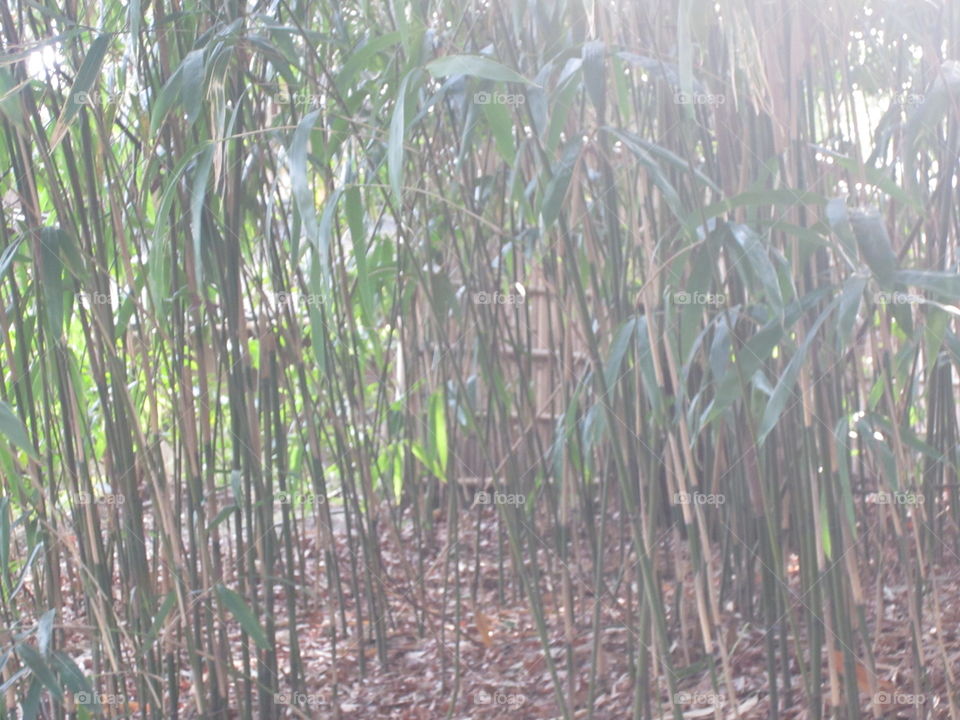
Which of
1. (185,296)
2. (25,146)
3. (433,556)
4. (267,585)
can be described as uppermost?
(25,146)

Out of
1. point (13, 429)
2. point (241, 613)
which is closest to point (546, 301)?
point (241, 613)

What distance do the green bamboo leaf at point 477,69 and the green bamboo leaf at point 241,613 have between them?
0.69m

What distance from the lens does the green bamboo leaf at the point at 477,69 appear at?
2.97 feet

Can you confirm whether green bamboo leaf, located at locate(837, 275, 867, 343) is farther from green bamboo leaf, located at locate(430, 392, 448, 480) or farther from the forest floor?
green bamboo leaf, located at locate(430, 392, 448, 480)

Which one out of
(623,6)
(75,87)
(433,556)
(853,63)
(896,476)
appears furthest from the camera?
(433,556)

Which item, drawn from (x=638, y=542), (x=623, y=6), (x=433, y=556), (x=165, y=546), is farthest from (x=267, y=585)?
(x=433, y=556)

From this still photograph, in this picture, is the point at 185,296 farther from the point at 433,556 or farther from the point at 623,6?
the point at 433,556

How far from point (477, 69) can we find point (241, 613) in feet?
2.34

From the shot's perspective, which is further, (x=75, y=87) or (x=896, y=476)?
(x=75, y=87)

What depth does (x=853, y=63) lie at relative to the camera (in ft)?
4.96

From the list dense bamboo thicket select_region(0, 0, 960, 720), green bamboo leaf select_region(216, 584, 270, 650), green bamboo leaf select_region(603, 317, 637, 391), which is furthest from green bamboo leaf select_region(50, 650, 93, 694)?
green bamboo leaf select_region(603, 317, 637, 391)

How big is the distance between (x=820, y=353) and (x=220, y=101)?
720 millimetres

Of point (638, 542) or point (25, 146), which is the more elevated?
point (25, 146)

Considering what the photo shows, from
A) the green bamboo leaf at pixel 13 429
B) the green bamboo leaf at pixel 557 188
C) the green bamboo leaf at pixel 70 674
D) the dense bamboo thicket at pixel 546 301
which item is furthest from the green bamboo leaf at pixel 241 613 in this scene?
the green bamboo leaf at pixel 557 188
